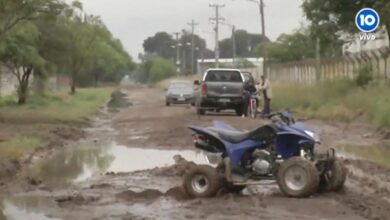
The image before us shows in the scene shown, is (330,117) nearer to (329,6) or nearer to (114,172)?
(329,6)

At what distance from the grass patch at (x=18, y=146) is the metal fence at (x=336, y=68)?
19679mm

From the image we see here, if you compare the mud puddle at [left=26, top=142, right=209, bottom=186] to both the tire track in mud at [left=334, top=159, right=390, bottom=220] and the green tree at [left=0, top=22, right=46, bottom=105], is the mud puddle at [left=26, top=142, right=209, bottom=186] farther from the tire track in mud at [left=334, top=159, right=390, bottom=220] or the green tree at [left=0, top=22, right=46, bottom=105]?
the green tree at [left=0, top=22, right=46, bottom=105]

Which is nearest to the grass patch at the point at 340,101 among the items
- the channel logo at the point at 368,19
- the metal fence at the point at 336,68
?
the metal fence at the point at 336,68

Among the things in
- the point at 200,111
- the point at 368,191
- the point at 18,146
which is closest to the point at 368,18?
the point at 200,111

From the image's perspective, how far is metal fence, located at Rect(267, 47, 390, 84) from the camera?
36625 mm

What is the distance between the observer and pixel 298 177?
424 inches

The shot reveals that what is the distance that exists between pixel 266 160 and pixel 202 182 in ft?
3.35

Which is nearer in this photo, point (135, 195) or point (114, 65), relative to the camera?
point (135, 195)

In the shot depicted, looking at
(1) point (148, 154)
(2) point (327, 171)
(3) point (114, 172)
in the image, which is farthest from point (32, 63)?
(2) point (327, 171)

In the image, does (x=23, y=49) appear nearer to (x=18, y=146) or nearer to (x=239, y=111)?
(x=239, y=111)

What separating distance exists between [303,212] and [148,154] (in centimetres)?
930

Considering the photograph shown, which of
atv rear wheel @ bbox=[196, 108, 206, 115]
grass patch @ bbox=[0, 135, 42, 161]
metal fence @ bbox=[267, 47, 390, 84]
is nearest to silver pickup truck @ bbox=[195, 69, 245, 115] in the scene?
atv rear wheel @ bbox=[196, 108, 206, 115]

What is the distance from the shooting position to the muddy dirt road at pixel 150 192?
9.96 meters

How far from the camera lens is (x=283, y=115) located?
11.2m
